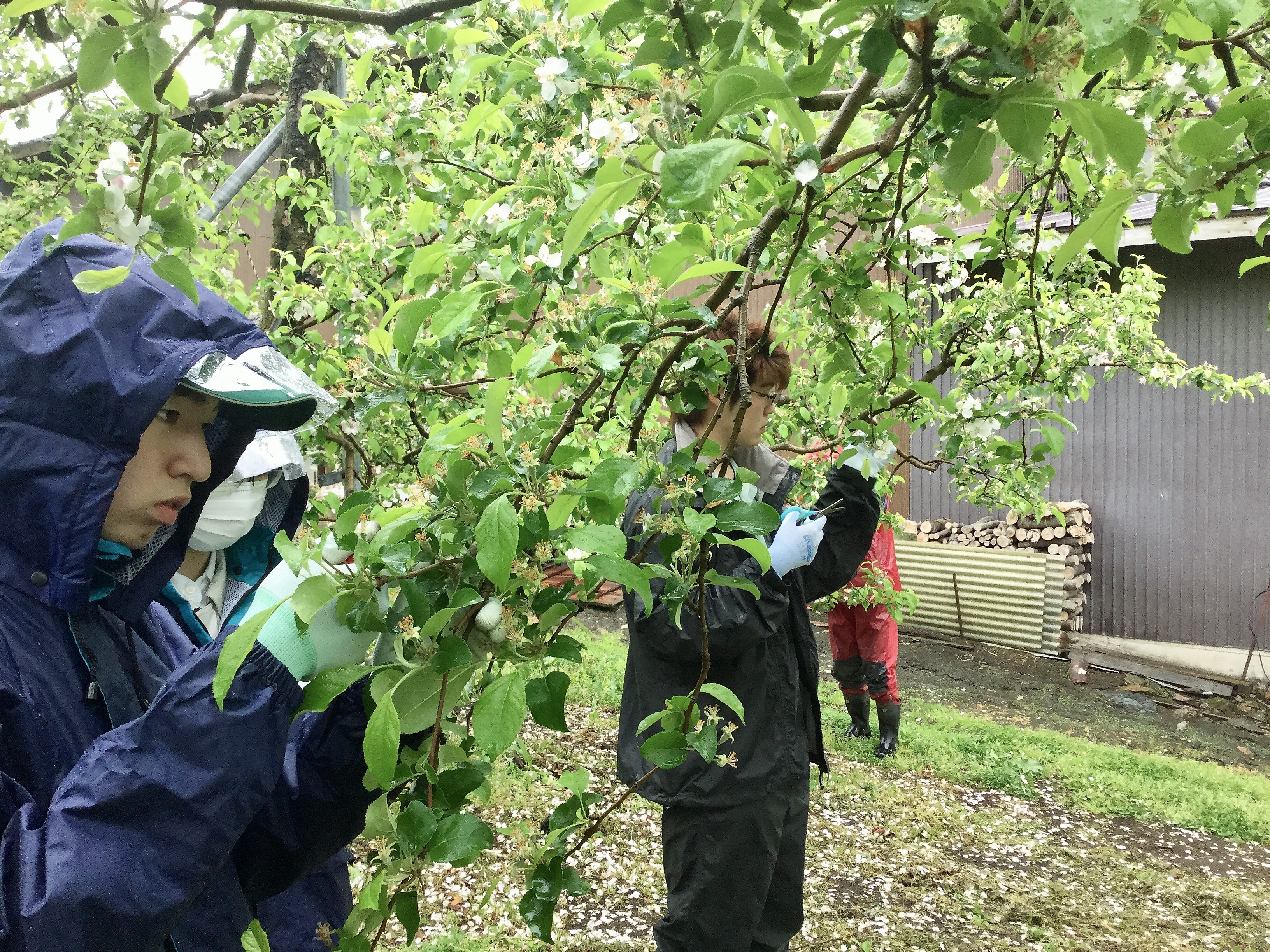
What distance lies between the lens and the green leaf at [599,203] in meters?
0.79

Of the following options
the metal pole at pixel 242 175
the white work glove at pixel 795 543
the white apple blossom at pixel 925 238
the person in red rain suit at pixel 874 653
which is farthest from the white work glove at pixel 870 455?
the person in red rain suit at pixel 874 653

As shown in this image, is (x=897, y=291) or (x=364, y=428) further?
(x=364, y=428)

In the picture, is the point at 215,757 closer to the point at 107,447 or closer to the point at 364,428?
the point at 107,447

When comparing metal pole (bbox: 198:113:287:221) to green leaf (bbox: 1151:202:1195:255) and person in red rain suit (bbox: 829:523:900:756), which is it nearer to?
green leaf (bbox: 1151:202:1195:255)

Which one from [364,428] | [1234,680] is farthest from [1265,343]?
[364,428]

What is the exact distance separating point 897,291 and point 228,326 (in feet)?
4.46

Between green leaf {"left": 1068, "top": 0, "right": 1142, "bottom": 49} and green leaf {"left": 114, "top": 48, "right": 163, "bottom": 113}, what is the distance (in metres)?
0.73

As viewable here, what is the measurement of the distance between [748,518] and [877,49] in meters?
0.44

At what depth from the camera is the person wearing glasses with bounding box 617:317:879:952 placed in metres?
2.06

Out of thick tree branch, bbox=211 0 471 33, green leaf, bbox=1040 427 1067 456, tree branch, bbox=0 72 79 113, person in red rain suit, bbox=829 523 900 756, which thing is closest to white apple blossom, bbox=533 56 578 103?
thick tree branch, bbox=211 0 471 33

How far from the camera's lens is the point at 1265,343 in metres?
6.90

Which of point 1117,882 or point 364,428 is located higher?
point 364,428

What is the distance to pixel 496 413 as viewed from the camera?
796 millimetres

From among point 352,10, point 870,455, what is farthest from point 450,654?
point 870,455
